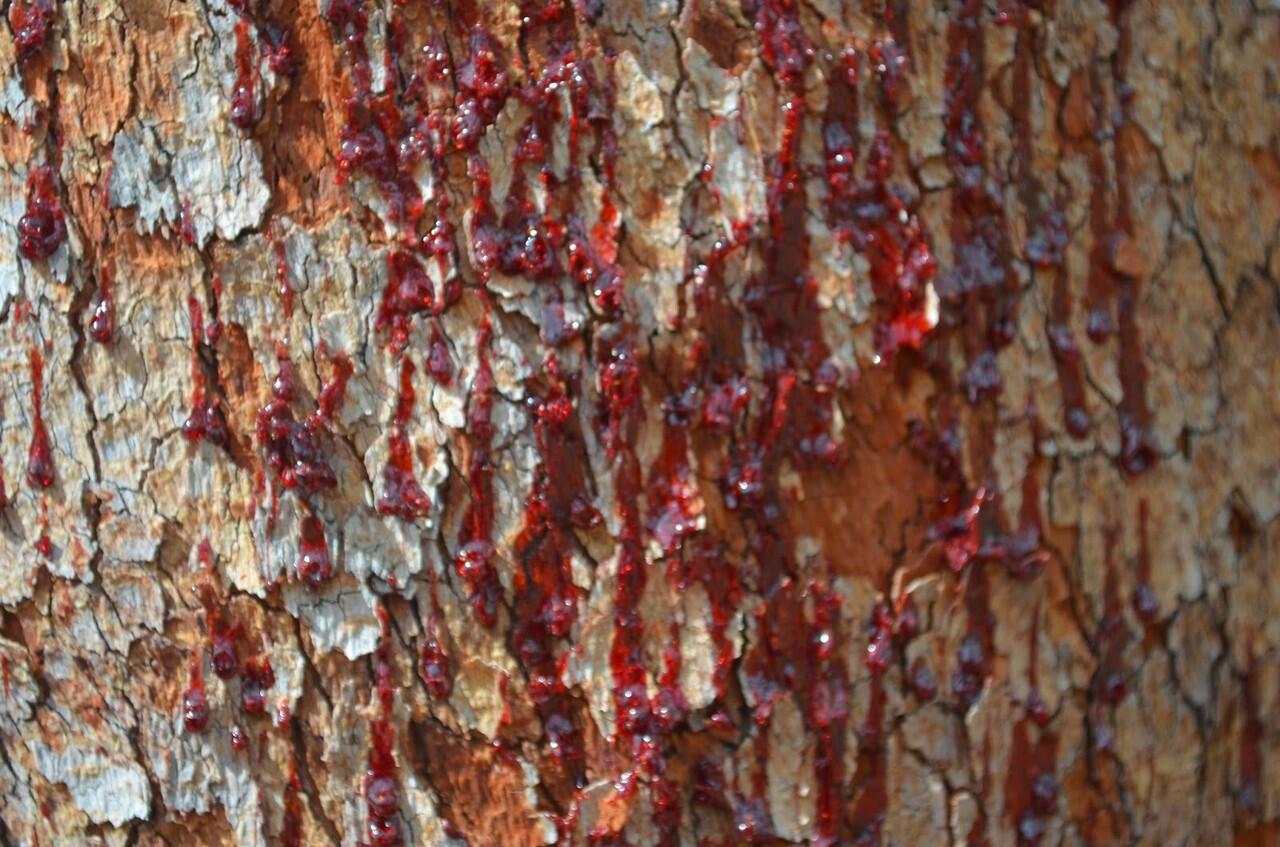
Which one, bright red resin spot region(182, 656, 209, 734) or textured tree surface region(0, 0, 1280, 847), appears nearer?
textured tree surface region(0, 0, 1280, 847)

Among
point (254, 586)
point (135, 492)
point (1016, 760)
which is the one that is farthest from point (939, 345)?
point (135, 492)

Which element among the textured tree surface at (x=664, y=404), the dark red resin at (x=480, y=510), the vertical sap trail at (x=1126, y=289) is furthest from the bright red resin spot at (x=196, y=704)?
the vertical sap trail at (x=1126, y=289)

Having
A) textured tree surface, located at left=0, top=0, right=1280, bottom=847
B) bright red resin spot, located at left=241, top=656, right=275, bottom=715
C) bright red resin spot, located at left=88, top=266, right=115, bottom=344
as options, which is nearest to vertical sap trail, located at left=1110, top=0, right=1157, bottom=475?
textured tree surface, located at left=0, top=0, right=1280, bottom=847

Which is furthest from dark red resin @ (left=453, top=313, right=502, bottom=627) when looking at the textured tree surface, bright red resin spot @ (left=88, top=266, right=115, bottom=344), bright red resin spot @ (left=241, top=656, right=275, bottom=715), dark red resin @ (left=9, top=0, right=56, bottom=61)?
dark red resin @ (left=9, top=0, right=56, bottom=61)

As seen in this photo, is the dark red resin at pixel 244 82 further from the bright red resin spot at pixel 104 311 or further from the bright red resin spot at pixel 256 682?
the bright red resin spot at pixel 256 682

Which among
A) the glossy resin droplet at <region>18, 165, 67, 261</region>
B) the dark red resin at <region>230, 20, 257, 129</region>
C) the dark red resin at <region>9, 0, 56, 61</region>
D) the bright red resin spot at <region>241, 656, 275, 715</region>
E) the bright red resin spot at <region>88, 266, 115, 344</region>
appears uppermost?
the dark red resin at <region>9, 0, 56, 61</region>

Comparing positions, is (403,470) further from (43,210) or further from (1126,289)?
(1126,289)

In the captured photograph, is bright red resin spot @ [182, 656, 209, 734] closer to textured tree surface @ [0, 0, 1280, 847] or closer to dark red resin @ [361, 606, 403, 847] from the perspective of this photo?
textured tree surface @ [0, 0, 1280, 847]

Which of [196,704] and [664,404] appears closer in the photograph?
[664,404]

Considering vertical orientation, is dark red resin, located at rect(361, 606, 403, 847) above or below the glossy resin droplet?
below

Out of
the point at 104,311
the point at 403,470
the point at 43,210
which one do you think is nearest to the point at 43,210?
the point at 43,210
